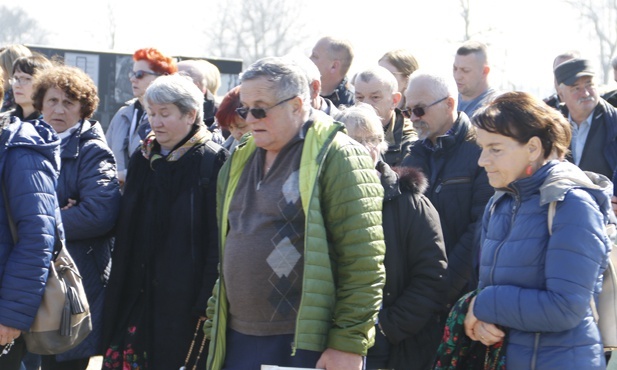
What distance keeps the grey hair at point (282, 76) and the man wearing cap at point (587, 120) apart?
334cm

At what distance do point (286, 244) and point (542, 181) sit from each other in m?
1.03

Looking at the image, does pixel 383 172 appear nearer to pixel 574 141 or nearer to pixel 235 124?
pixel 235 124

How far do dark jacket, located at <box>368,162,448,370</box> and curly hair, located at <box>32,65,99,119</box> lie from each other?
2.12 m

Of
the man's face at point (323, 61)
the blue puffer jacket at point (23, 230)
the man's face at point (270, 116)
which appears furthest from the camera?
the man's face at point (323, 61)

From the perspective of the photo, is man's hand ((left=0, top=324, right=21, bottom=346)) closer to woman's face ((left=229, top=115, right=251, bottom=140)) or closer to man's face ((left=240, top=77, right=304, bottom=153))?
man's face ((left=240, top=77, right=304, bottom=153))

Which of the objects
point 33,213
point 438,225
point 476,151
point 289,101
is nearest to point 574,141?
point 476,151

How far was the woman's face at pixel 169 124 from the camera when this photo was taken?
5.24 meters

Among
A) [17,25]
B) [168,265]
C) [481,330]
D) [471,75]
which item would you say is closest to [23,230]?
[168,265]

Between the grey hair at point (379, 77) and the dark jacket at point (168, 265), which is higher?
the grey hair at point (379, 77)

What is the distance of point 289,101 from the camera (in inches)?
152

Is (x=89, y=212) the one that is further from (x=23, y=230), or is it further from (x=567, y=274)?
(x=567, y=274)

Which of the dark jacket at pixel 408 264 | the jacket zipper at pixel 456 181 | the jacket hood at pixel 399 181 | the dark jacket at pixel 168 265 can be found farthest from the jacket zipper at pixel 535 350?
the dark jacket at pixel 168 265

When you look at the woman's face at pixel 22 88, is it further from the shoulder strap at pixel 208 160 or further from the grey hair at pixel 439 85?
the grey hair at pixel 439 85

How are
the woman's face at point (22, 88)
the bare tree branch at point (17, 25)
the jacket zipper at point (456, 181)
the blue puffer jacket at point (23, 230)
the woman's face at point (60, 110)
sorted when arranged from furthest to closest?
the bare tree branch at point (17, 25)
the woman's face at point (22, 88)
the woman's face at point (60, 110)
the jacket zipper at point (456, 181)
the blue puffer jacket at point (23, 230)
